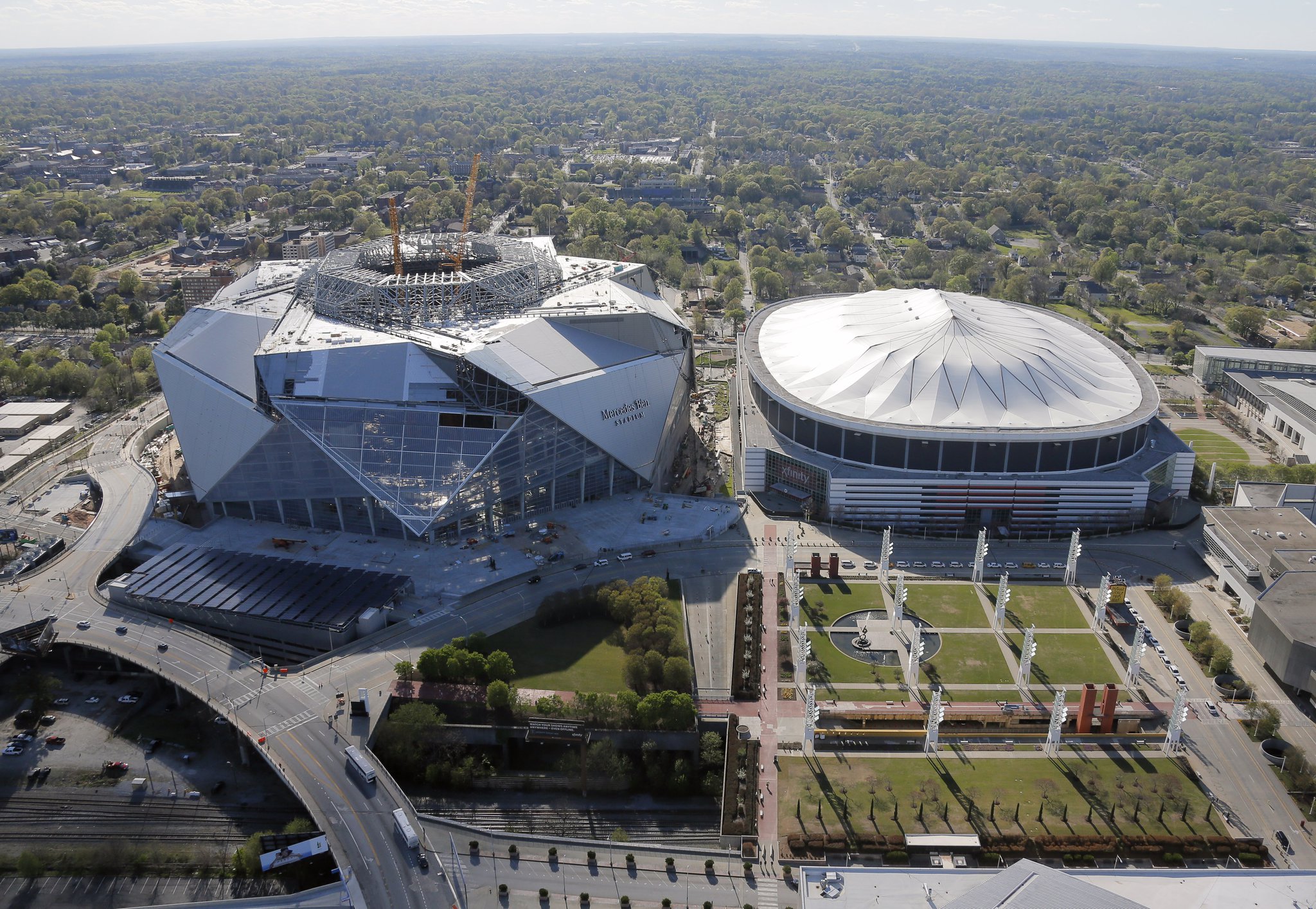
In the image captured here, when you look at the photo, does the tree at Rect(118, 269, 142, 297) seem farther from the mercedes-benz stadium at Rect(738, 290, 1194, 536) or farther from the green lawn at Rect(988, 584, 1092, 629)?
the green lawn at Rect(988, 584, 1092, 629)

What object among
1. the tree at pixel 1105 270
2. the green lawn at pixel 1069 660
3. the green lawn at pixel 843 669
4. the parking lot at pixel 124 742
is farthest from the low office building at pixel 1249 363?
the parking lot at pixel 124 742

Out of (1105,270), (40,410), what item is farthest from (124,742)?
(1105,270)

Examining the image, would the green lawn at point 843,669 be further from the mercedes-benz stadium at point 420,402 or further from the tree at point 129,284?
the tree at point 129,284

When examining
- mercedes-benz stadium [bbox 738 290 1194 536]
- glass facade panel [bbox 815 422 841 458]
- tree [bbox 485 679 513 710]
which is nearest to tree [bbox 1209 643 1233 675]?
mercedes-benz stadium [bbox 738 290 1194 536]

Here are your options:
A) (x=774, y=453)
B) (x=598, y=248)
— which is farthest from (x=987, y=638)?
(x=598, y=248)

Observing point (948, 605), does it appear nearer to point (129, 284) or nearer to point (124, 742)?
point (124, 742)

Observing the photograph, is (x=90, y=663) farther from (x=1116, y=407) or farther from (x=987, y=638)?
(x=1116, y=407)
